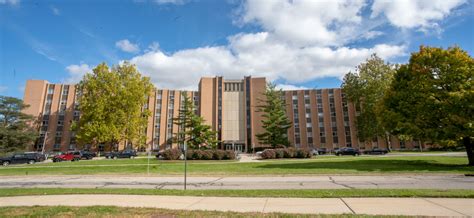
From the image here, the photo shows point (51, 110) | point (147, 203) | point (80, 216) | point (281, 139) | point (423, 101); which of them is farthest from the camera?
point (51, 110)

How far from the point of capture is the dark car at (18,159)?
35844 millimetres

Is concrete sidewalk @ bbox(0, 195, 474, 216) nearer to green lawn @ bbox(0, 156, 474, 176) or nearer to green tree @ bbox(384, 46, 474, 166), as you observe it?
green lawn @ bbox(0, 156, 474, 176)

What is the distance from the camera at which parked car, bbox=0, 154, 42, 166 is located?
3584 cm

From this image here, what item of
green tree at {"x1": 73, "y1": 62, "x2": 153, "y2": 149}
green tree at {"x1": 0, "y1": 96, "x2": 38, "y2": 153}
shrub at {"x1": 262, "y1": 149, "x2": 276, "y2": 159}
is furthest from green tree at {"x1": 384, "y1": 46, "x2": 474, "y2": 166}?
green tree at {"x1": 0, "y1": 96, "x2": 38, "y2": 153}

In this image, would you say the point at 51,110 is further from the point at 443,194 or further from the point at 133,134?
the point at 443,194

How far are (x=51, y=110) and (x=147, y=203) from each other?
77.9 meters

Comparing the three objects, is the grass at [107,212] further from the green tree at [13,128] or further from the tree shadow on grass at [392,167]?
the green tree at [13,128]

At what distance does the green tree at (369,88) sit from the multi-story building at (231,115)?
12396 mm

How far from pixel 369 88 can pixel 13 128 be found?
75.7 meters

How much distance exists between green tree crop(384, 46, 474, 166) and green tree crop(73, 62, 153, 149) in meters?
42.1

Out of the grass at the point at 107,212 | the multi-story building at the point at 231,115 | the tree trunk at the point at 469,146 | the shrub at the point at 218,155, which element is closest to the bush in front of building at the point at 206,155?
the shrub at the point at 218,155

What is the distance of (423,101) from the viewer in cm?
2069

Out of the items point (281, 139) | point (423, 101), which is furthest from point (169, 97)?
point (423, 101)

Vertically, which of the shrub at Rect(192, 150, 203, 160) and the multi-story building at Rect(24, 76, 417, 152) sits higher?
the multi-story building at Rect(24, 76, 417, 152)
